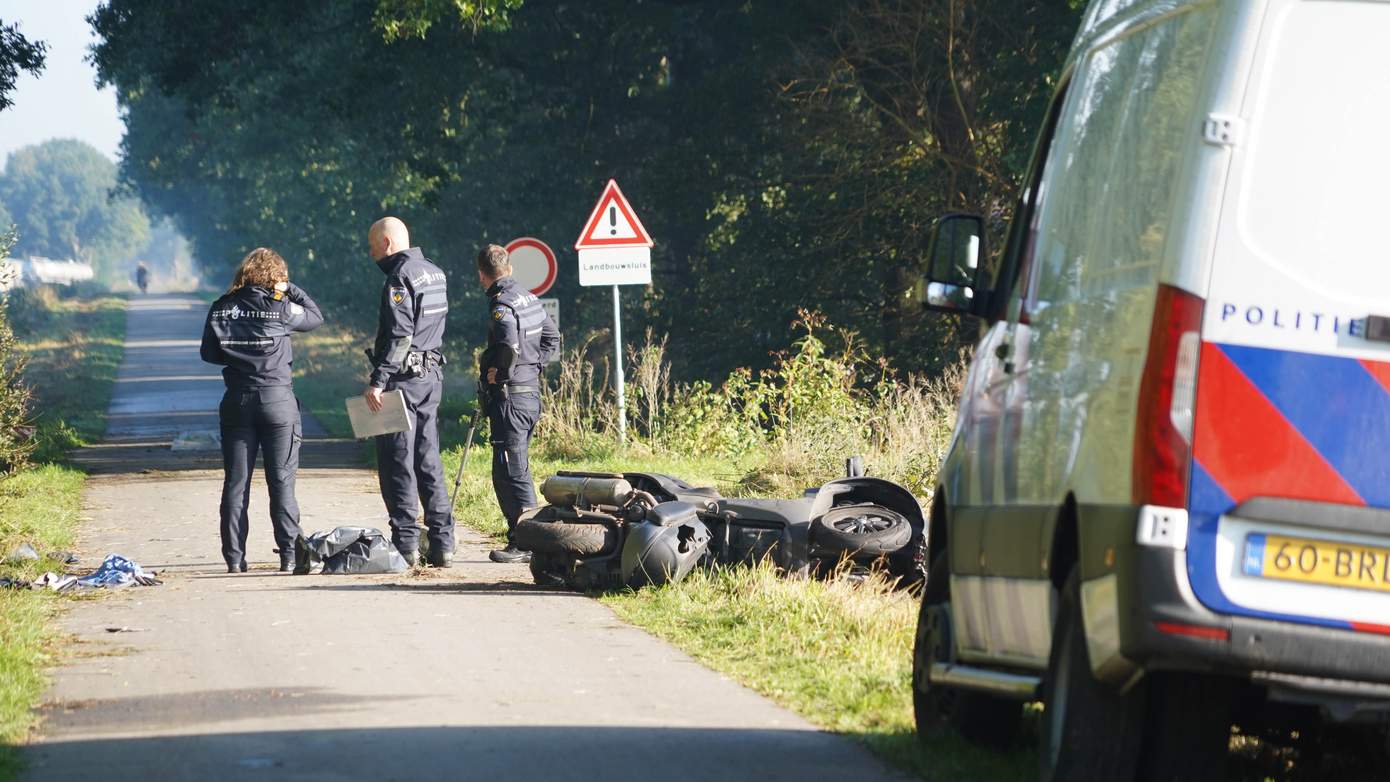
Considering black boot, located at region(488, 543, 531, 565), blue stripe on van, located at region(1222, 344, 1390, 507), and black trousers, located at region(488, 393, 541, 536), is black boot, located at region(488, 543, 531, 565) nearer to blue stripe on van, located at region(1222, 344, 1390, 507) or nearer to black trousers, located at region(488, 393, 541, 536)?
black trousers, located at region(488, 393, 541, 536)

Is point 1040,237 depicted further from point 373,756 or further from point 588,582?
point 588,582

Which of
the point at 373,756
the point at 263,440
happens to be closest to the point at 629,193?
the point at 263,440

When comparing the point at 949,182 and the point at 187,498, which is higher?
the point at 949,182

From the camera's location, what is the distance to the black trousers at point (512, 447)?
40.6 feet

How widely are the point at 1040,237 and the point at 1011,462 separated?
0.71m

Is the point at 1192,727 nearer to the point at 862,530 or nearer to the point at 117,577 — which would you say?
the point at 862,530

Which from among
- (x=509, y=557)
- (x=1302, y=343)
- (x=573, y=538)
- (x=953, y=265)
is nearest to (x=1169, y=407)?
(x=1302, y=343)

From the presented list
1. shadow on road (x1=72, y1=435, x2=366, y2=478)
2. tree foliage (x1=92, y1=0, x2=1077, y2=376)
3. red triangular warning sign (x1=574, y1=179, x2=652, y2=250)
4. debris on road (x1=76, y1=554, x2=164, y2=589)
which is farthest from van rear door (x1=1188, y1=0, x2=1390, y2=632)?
tree foliage (x1=92, y1=0, x2=1077, y2=376)

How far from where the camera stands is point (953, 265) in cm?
642

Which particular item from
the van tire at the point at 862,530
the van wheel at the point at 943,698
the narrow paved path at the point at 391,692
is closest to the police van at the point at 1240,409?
the van wheel at the point at 943,698

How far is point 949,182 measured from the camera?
79.5 ft

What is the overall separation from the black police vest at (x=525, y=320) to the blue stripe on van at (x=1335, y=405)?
8.18m

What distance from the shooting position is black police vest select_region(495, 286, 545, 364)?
12.3 metres

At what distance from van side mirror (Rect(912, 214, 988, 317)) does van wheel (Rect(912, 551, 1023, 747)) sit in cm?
93
